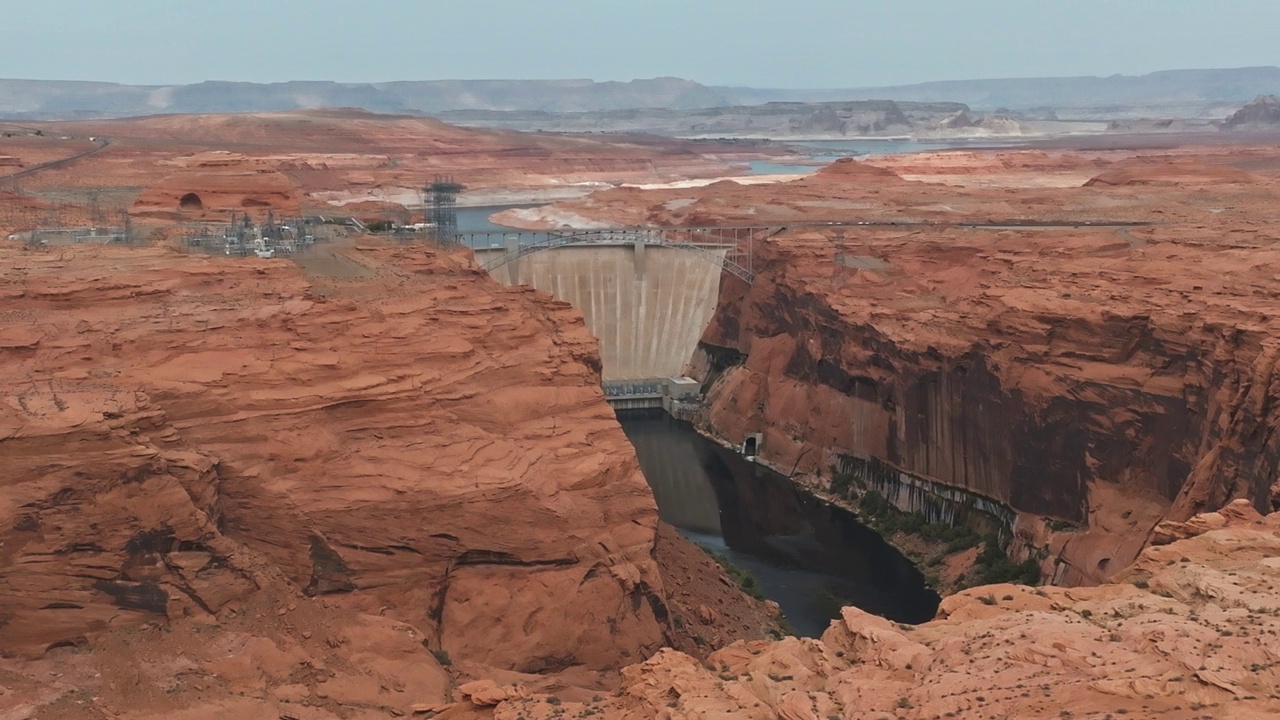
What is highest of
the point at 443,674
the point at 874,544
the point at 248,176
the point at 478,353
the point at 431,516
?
the point at 248,176

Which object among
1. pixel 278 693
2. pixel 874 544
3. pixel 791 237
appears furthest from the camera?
pixel 791 237

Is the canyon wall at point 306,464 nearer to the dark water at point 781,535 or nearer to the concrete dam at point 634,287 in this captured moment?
the dark water at point 781,535

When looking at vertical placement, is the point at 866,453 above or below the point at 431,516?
below

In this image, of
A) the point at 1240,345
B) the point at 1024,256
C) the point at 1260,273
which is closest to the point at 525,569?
the point at 1240,345

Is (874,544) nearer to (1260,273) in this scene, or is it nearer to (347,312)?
(1260,273)

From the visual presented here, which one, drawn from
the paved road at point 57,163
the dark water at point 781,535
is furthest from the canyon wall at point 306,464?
the paved road at point 57,163

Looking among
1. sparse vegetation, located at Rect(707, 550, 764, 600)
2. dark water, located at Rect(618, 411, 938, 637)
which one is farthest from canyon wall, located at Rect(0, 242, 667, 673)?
dark water, located at Rect(618, 411, 938, 637)

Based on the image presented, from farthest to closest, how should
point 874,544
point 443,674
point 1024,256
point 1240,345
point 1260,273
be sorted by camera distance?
point 1024,256 < point 874,544 < point 1260,273 < point 1240,345 < point 443,674

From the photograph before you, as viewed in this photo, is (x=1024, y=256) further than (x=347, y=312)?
Yes
